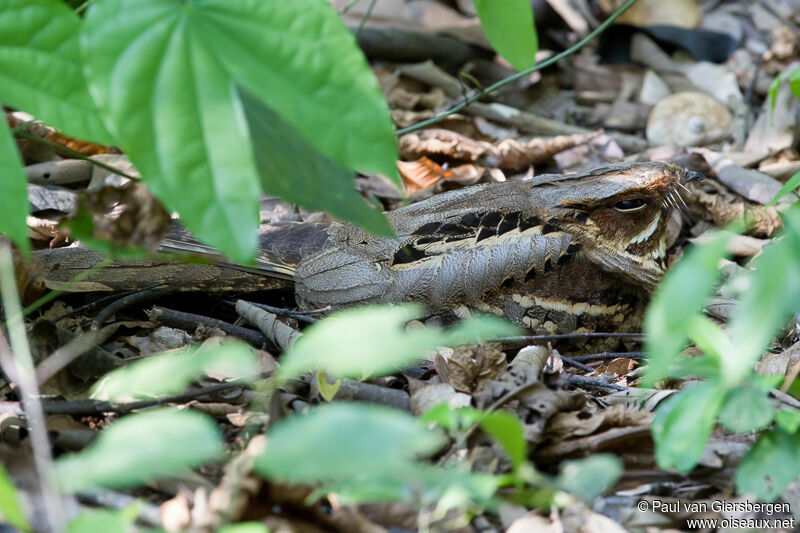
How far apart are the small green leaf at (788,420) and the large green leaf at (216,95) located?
88cm

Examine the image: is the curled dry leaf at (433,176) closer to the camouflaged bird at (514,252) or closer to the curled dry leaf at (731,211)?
the camouflaged bird at (514,252)

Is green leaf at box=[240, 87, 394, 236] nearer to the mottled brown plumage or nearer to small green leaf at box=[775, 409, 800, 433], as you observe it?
small green leaf at box=[775, 409, 800, 433]

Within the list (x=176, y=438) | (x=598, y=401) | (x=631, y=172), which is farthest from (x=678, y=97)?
(x=176, y=438)

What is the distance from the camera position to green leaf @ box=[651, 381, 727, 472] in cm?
135

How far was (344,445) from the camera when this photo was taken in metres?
0.99

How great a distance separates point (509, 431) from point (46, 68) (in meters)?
1.13

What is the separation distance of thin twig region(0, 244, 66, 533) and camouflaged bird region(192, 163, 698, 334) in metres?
1.15

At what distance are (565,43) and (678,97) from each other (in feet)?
3.14

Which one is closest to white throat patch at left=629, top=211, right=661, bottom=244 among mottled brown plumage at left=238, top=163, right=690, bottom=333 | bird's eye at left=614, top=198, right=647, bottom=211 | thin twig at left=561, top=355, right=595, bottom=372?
mottled brown plumage at left=238, top=163, right=690, bottom=333

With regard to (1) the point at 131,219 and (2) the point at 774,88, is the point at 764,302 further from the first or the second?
(2) the point at 774,88

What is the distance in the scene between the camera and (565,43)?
5172 mm

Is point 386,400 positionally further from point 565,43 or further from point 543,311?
point 565,43

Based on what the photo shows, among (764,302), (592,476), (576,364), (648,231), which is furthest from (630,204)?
(764,302)

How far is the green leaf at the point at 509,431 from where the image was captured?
136 centimetres
